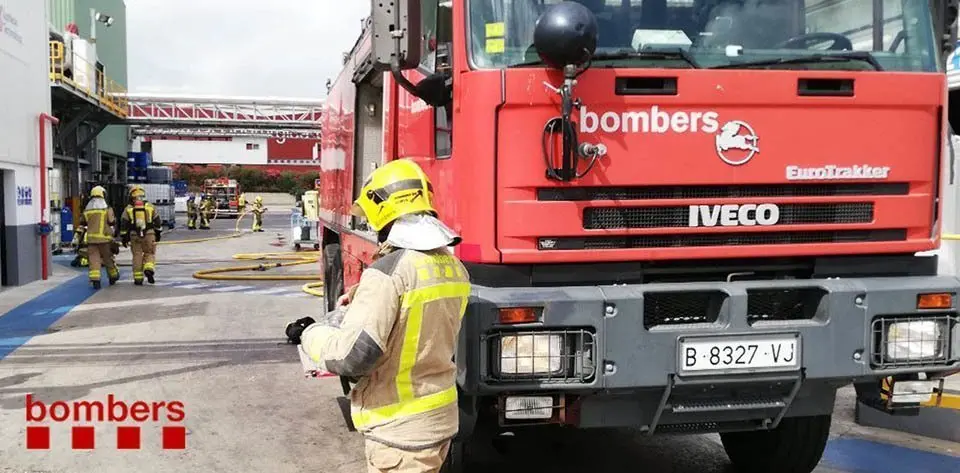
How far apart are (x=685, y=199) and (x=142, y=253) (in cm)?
1222

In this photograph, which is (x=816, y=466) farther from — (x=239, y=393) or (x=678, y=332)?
(x=239, y=393)

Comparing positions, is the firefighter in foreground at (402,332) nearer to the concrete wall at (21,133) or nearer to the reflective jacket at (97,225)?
the reflective jacket at (97,225)

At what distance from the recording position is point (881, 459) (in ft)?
17.0

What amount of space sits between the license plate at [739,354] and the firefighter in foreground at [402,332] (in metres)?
1.16

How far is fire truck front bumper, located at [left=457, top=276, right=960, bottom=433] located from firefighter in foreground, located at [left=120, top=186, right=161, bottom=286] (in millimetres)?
11238

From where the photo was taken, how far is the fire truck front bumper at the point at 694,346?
11.5 feet

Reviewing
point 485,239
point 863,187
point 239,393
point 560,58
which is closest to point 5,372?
point 239,393

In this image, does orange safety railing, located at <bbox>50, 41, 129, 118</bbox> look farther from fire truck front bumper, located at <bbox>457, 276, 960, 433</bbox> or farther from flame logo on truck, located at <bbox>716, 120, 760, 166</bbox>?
flame logo on truck, located at <bbox>716, 120, 760, 166</bbox>

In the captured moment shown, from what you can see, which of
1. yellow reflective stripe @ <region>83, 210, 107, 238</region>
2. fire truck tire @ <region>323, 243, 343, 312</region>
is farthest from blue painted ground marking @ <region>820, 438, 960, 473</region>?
yellow reflective stripe @ <region>83, 210, 107, 238</region>

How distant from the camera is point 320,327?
2.86 metres

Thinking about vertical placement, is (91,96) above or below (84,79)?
below

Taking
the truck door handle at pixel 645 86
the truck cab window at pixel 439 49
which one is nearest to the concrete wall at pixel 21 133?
the truck cab window at pixel 439 49

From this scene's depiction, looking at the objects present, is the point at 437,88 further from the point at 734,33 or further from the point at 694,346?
the point at 694,346

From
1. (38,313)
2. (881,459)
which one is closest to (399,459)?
(881,459)
